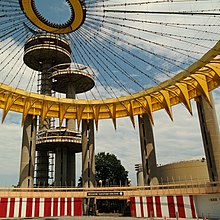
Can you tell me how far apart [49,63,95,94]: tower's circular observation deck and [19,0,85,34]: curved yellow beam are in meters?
31.3

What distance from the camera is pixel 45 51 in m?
66.4

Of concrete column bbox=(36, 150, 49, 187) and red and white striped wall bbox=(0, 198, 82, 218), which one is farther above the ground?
concrete column bbox=(36, 150, 49, 187)

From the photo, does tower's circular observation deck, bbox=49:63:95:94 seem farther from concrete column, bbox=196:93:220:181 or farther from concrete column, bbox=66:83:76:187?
concrete column, bbox=196:93:220:181

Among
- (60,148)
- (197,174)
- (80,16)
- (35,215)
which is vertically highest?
(80,16)

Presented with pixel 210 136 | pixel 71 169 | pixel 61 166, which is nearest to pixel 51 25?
pixel 210 136

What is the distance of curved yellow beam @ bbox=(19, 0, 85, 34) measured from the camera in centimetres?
2673

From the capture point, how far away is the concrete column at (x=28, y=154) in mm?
45397

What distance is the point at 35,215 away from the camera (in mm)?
40750

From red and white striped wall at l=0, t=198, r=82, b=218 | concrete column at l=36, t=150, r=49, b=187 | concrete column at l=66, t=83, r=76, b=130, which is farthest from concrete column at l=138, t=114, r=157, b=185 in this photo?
concrete column at l=36, t=150, r=49, b=187

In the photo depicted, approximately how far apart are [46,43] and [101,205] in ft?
147

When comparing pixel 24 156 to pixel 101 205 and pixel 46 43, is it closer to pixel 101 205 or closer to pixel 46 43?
pixel 101 205

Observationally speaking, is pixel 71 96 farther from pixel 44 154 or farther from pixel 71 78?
pixel 44 154

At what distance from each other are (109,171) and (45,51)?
4271 centimetres

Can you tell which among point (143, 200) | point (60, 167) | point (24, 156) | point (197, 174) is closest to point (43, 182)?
point (60, 167)
